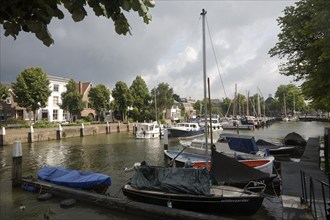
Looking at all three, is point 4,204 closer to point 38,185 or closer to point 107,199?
point 38,185

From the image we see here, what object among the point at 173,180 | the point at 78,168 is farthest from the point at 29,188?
the point at 173,180

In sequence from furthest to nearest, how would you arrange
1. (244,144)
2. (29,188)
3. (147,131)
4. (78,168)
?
(147,131) < (78,168) < (244,144) < (29,188)

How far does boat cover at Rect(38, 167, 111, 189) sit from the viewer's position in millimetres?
14145

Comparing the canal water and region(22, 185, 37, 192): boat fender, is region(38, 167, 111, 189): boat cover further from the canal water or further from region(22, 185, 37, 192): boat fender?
the canal water

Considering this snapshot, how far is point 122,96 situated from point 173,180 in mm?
57983

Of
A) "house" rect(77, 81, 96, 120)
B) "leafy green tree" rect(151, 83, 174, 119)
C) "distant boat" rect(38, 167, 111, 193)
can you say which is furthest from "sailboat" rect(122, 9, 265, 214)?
"leafy green tree" rect(151, 83, 174, 119)

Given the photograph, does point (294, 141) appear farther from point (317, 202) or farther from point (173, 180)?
point (173, 180)

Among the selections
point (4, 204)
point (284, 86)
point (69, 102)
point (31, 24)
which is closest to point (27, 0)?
point (31, 24)

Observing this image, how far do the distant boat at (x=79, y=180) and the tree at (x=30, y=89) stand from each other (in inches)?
1383

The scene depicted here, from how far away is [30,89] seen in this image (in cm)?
4691

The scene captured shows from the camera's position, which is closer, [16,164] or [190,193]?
[190,193]

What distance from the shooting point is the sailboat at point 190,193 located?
11578 millimetres

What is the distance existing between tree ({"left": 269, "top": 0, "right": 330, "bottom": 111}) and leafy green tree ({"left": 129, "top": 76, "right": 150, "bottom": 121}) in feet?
180

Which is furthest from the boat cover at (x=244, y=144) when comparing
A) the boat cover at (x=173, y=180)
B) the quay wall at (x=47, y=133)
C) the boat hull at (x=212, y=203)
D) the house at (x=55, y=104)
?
the house at (x=55, y=104)
